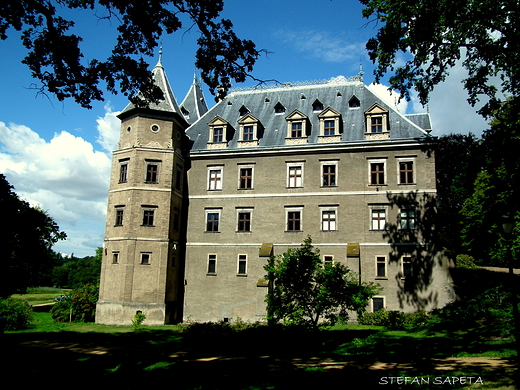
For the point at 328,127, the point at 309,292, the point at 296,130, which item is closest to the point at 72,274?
the point at 296,130

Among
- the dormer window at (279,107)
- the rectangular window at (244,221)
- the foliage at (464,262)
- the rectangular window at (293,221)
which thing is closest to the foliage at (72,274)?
the rectangular window at (244,221)

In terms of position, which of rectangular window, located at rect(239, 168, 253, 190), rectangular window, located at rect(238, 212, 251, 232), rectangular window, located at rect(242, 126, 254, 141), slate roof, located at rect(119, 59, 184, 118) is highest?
slate roof, located at rect(119, 59, 184, 118)

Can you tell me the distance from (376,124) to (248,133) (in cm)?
963

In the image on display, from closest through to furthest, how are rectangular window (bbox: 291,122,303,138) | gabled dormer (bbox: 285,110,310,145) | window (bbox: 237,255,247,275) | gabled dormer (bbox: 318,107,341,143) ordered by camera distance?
window (bbox: 237,255,247,275) → gabled dormer (bbox: 318,107,341,143) → gabled dormer (bbox: 285,110,310,145) → rectangular window (bbox: 291,122,303,138)

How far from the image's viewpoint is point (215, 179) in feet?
107

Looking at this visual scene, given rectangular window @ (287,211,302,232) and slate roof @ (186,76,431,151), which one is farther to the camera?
slate roof @ (186,76,431,151)

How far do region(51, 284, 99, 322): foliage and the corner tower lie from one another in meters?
2.25

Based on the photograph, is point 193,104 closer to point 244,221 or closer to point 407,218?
point 244,221

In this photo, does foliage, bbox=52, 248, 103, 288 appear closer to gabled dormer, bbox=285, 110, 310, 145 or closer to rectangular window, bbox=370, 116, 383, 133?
gabled dormer, bbox=285, 110, 310, 145

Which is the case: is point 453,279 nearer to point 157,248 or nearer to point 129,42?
point 157,248

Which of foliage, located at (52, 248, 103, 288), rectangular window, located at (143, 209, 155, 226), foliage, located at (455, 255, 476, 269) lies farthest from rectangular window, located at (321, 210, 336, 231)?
foliage, located at (52, 248, 103, 288)

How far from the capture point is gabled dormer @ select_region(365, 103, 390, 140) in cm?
2991

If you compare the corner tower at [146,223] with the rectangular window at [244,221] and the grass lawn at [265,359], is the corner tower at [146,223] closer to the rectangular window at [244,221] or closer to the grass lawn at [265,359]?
the rectangular window at [244,221]

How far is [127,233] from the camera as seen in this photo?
2956cm
